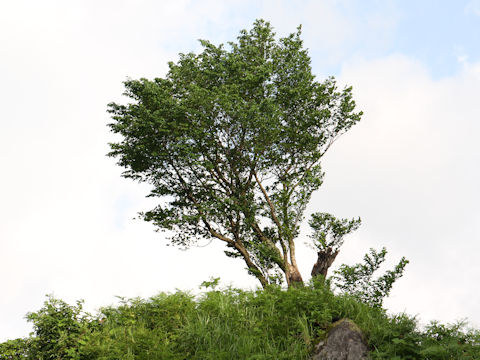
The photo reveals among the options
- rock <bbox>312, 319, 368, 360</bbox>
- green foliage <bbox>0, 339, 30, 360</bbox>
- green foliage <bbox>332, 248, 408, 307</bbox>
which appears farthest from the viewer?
green foliage <bbox>332, 248, 408, 307</bbox>

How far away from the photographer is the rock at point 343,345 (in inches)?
303

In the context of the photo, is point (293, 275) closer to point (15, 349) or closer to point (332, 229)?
point (332, 229)

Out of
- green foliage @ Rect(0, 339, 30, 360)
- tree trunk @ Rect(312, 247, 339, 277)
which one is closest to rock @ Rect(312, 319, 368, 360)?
green foliage @ Rect(0, 339, 30, 360)

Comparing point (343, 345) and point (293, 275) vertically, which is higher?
point (293, 275)

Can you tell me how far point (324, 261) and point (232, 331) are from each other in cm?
859

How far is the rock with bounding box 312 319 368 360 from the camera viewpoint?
25.2 ft

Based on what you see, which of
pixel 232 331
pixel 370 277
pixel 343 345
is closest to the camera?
pixel 343 345

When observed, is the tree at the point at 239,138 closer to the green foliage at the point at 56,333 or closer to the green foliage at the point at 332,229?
the green foliage at the point at 332,229

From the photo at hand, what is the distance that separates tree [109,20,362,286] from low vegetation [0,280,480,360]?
22.7ft

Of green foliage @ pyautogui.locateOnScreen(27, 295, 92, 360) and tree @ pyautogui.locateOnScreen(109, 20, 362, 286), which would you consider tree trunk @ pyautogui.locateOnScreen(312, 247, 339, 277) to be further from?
green foliage @ pyautogui.locateOnScreen(27, 295, 92, 360)

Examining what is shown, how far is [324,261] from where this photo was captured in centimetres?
1666

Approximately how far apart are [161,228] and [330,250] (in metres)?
7.17

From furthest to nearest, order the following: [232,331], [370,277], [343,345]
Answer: [370,277]
[232,331]
[343,345]

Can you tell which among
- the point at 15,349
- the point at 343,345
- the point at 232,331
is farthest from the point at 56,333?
the point at 343,345
